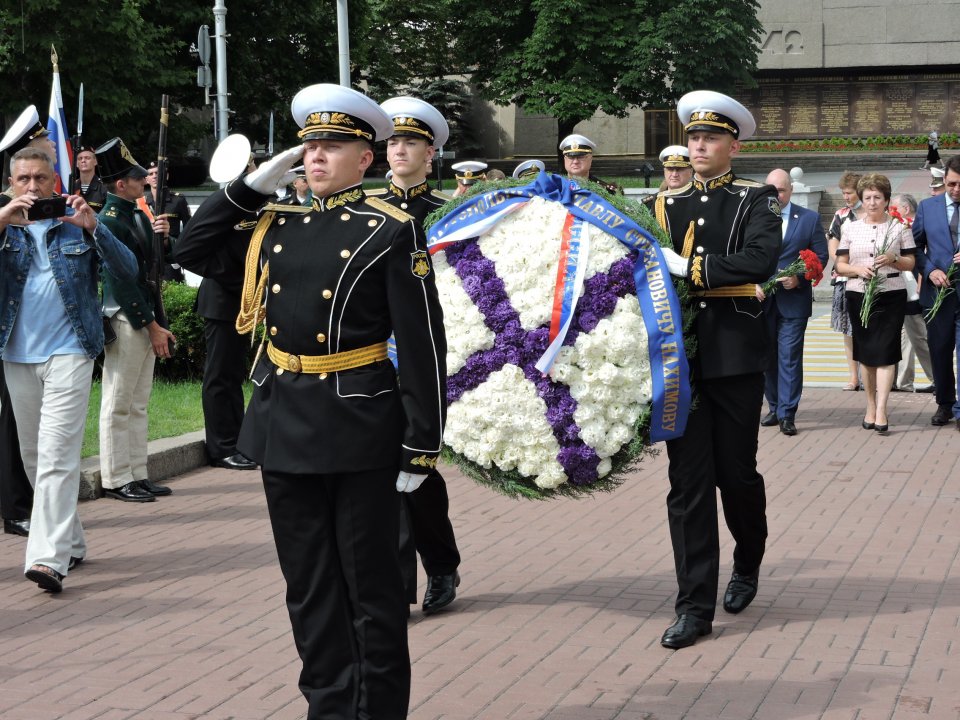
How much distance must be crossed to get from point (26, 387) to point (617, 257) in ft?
11.0

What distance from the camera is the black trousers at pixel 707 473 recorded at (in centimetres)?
611

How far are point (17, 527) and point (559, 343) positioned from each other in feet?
13.0

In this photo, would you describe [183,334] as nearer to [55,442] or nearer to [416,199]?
Answer: [55,442]

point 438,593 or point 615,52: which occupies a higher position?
point 615,52

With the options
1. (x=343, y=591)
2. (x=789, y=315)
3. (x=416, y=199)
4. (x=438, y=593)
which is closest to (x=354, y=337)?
(x=343, y=591)

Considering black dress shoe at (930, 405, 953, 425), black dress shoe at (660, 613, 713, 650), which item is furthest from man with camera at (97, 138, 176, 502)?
black dress shoe at (930, 405, 953, 425)

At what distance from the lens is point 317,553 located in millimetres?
4531

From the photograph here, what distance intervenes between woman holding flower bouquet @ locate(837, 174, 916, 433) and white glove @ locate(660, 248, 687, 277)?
6.28 metres

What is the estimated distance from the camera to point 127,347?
920 centimetres

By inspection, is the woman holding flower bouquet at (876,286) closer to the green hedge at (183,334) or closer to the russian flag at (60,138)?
the green hedge at (183,334)

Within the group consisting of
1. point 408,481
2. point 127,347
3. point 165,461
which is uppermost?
point 127,347

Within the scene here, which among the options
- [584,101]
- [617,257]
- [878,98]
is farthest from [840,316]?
[878,98]

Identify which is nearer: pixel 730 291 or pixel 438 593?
pixel 730 291

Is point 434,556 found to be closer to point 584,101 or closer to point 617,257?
point 617,257
